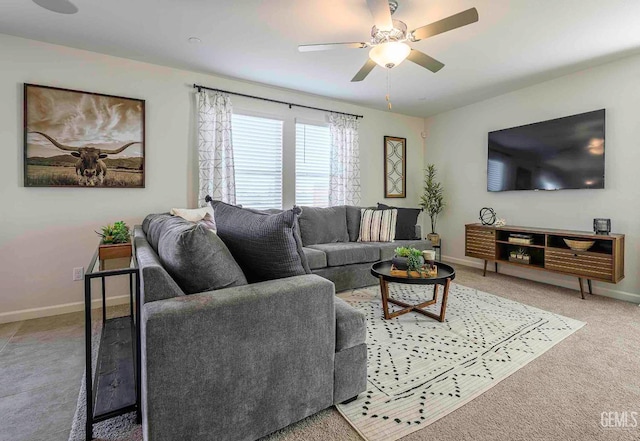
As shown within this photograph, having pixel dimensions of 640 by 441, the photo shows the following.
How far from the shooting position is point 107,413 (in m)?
1.46

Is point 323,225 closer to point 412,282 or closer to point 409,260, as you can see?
point 409,260

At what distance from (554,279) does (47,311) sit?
572cm

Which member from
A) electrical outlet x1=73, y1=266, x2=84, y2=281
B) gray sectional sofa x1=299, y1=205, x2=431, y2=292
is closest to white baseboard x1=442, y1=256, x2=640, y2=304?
gray sectional sofa x1=299, y1=205, x2=431, y2=292

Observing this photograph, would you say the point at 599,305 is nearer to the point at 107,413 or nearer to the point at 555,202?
the point at 555,202

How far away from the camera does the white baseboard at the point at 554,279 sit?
334 cm

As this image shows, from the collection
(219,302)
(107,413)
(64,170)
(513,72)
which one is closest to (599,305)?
(513,72)

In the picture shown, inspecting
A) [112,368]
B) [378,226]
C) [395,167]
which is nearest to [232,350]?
[112,368]

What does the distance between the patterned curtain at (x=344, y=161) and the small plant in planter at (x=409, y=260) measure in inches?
79.5

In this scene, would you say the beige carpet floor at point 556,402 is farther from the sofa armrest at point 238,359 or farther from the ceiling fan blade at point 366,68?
the ceiling fan blade at point 366,68

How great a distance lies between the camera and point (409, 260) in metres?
2.63

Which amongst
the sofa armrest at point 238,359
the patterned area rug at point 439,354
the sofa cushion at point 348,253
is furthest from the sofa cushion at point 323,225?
the sofa armrest at point 238,359

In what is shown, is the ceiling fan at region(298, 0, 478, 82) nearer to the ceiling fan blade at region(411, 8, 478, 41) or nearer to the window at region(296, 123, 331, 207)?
the ceiling fan blade at region(411, 8, 478, 41)

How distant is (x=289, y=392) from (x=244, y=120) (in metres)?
3.45

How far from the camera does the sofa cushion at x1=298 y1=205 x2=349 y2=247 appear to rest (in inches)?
154
